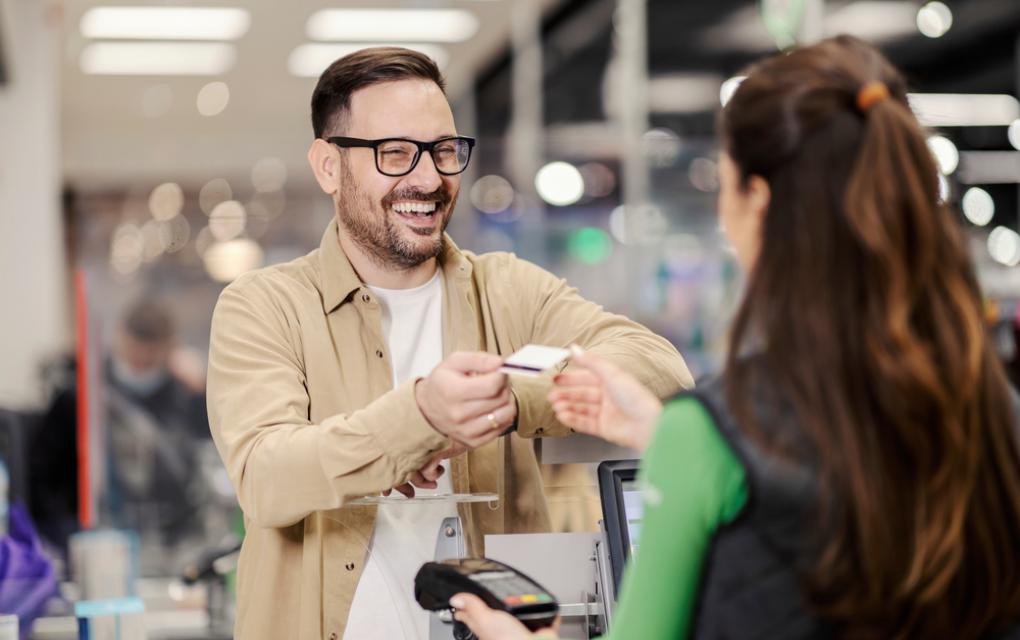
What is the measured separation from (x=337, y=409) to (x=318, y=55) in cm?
1030

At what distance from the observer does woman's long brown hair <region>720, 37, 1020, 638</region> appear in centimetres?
113

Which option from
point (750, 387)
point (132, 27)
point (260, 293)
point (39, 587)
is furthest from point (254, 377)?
point (132, 27)

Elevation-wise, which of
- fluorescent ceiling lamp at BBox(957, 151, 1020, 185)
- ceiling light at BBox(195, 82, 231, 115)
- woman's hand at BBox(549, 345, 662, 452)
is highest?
ceiling light at BBox(195, 82, 231, 115)

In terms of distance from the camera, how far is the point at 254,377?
1.95 m

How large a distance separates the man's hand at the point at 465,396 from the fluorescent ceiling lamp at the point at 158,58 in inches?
401

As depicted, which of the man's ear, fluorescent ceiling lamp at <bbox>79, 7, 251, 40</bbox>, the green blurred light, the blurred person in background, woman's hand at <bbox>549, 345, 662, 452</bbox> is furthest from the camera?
fluorescent ceiling lamp at <bbox>79, 7, 251, 40</bbox>

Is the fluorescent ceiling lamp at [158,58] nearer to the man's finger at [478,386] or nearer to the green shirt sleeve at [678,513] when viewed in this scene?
the man's finger at [478,386]

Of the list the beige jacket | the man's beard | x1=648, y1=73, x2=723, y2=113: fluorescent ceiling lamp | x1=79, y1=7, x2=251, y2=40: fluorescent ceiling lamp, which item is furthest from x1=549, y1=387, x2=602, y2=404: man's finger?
x1=648, y1=73, x2=723, y2=113: fluorescent ceiling lamp

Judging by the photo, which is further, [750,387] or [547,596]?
[547,596]

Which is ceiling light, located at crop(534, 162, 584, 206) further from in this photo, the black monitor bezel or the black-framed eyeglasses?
the black monitor bezel

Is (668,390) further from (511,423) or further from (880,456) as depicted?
(880,456)

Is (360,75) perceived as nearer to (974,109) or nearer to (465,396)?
(465,396)

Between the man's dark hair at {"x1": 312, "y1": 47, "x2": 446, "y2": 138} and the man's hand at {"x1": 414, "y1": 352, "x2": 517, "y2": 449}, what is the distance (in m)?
0.64

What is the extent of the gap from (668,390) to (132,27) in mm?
9559
